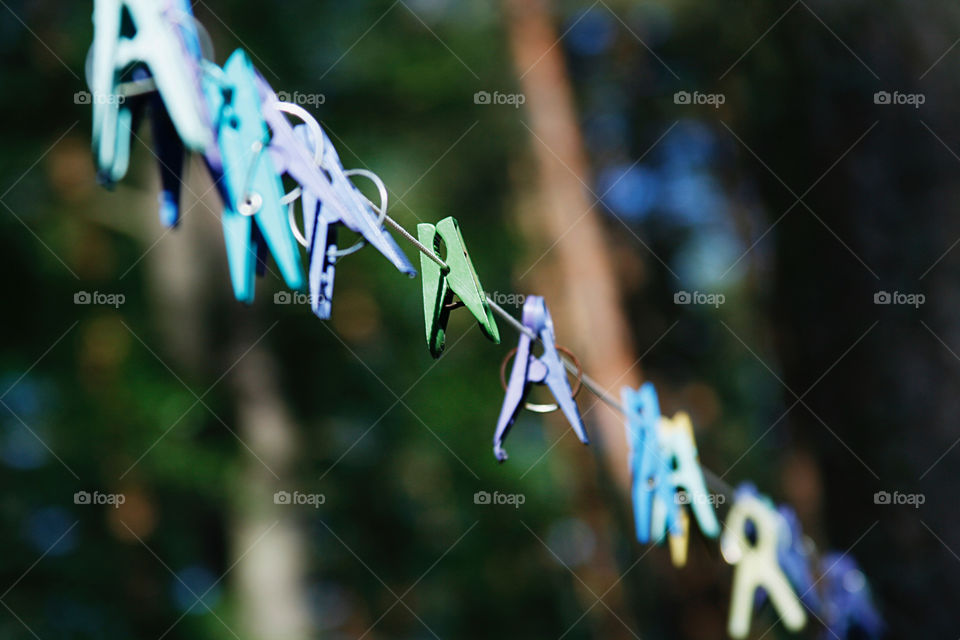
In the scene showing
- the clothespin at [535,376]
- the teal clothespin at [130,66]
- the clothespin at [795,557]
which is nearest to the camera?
the teal clothespin at [130,66]

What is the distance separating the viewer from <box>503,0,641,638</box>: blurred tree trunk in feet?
12.4

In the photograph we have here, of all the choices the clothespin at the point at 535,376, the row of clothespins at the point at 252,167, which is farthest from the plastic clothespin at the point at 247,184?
the clothespin at the point at 535,376

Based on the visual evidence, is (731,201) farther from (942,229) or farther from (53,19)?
(53,19)

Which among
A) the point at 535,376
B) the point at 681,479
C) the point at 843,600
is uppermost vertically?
the point at 535,376

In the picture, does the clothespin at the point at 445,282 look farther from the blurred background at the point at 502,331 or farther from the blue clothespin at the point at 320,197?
the blurred background at the point at 502,331

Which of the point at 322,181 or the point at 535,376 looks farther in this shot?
the point at 535,376

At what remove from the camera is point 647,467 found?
151 centimetres

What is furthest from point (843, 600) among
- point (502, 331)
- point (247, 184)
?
point (502, 331)

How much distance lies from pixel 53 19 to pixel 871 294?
437 centimetres

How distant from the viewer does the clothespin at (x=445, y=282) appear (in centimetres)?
108

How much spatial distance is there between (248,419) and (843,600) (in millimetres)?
2875

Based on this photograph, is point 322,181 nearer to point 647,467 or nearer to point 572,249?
point 647,467

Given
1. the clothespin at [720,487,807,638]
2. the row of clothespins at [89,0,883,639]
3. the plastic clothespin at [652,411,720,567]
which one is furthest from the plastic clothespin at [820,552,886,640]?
the row of clothespins at [89,0,883,639]

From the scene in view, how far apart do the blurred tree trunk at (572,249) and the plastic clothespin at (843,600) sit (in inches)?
56.5
